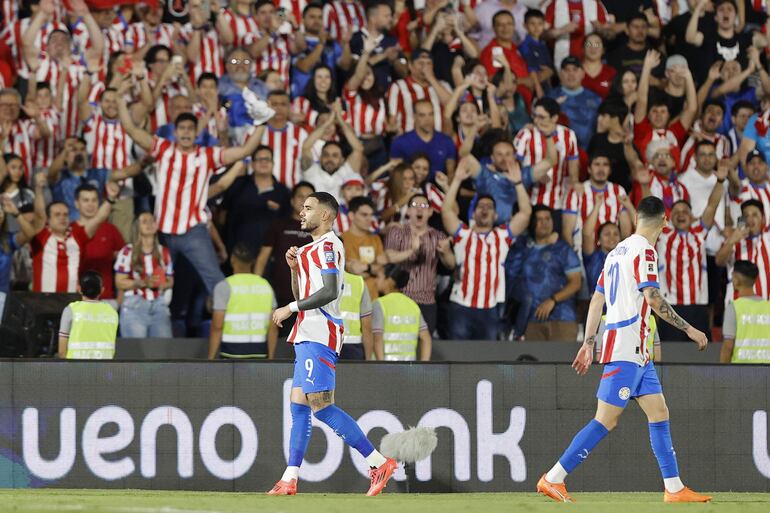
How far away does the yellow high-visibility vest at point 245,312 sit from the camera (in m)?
13.2

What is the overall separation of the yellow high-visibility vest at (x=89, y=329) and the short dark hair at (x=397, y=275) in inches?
106

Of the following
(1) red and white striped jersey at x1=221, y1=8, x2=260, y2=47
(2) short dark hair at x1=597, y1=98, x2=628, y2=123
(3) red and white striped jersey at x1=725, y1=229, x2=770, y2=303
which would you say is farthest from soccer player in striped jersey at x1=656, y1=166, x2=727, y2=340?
(1) red and white striped jersey at x1=221, y1=8, x2=260, y2=47

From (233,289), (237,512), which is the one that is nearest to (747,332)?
(233,289)

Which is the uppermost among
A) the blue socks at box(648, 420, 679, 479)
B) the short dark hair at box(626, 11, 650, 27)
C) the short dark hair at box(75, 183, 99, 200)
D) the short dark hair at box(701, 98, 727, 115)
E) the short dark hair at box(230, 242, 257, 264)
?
the short dark hair at box(626, 11, 650, 27)

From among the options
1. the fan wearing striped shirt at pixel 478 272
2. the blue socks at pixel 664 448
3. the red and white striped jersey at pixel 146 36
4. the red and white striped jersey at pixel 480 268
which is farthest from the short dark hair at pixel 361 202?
the blue socks at pixel 664 448

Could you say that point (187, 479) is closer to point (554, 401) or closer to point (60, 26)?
point (554, 401)

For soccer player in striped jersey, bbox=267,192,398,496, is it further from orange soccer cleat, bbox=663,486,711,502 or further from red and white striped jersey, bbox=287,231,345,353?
orange soccer cleat, bbox=663,486,711,502

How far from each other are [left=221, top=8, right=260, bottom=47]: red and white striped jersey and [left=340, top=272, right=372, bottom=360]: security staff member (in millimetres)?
5385

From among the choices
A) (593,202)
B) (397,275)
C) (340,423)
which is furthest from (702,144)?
(340,423)

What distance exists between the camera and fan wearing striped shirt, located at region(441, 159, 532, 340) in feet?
49.0

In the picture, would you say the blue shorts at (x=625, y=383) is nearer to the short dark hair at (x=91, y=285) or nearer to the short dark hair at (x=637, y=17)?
the short dark hair at (x=91, y=285)

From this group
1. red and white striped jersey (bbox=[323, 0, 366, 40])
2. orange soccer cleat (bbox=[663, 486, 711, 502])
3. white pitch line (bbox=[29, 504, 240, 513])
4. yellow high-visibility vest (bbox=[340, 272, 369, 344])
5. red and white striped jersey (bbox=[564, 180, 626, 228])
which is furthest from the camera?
red and white striped jersey (bbox=[323, 0, 366, 40])

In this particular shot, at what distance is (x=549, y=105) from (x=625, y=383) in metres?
7.41

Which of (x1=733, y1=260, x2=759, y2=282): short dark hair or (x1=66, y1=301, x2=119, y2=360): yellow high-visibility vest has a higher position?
(x1=733, y1=260, x2=759, y2=282): short dark hair
